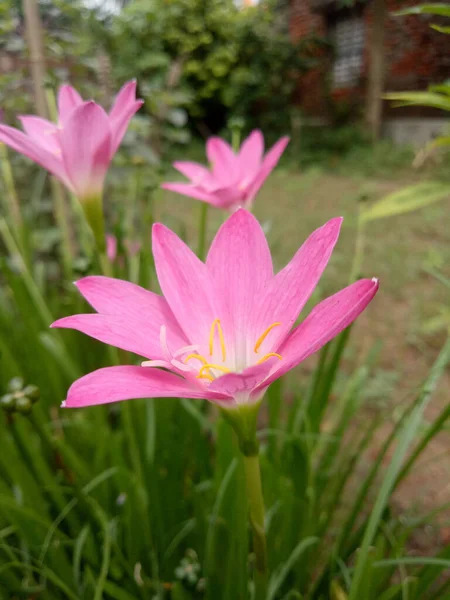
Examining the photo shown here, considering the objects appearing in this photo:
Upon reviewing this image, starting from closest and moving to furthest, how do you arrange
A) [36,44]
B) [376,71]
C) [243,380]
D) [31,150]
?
[243,380], [31,150], [36,44], [376,71]

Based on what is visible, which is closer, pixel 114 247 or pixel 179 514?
pixel 179 514

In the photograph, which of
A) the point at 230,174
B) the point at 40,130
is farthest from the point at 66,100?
the point at 230,174

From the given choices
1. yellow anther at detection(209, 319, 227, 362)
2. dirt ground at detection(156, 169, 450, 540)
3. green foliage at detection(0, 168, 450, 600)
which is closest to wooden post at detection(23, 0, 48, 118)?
dirt ground at detection(156, 169, 450, 540)

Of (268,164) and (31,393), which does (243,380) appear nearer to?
(31,393)

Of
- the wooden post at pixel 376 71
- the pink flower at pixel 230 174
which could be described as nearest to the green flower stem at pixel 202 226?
the pink flower at pixel 230 174

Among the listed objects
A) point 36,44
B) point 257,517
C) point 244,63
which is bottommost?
point 257,517

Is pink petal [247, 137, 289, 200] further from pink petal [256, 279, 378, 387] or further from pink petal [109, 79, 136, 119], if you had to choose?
pink petal [256, 279, 378, 387]

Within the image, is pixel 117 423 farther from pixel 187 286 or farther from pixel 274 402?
pixel 187 286
